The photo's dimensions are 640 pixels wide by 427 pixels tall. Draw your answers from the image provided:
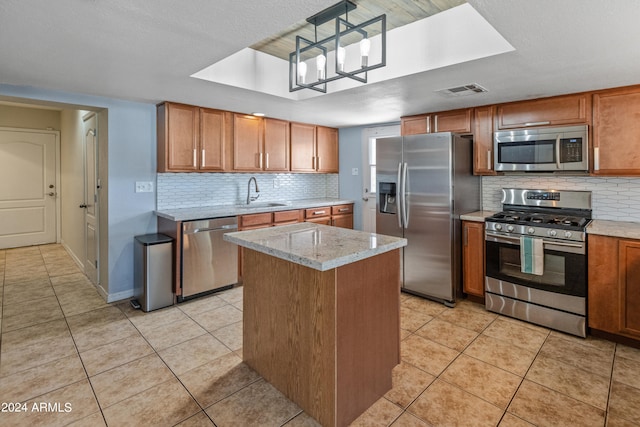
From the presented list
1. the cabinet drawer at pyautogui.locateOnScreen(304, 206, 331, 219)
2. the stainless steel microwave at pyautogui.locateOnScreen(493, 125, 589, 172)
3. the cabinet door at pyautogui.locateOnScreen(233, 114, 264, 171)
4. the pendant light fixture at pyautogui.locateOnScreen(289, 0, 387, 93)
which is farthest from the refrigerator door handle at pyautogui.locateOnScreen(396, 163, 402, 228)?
the cabinet door at pyautogui.locateOnScreen(233, 114, 264, 171)

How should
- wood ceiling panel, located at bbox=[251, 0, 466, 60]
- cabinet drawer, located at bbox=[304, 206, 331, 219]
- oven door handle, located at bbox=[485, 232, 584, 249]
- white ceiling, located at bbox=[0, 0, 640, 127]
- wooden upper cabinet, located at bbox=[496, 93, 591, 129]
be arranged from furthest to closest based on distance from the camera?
cabinet drawer, located at bbox=[304, 206, 331, 219] → wooden upper cabinet, located at bbox=[496, 93, 591, 129] → oven door handle, located at bbox=[485, 232, 584, 249] → wood ceiling panel, located at bbox=[251, 0, 466, 60] → white ceiling, located at bbox=[0, 0, 640, 127]

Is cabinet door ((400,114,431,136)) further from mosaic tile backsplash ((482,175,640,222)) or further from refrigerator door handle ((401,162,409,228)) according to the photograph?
mosaic tile backsplash ((482,175,640,222))

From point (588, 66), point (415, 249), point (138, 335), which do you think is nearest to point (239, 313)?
point (138, 335)

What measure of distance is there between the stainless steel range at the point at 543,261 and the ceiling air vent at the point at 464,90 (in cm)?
122

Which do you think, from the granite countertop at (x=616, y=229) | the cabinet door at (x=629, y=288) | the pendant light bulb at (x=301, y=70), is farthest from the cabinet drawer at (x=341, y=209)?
the cabinet door at (x=629, y=288)

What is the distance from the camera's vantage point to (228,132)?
13.3 ft

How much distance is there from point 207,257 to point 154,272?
0.54m

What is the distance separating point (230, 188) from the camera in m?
4.46

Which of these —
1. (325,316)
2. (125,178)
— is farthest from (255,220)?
(325,316)

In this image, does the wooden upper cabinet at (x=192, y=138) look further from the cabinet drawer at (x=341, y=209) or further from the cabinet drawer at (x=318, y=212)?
the cabinet drawer at (x=341, y=209)

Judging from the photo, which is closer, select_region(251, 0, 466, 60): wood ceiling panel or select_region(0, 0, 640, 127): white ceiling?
select_region(0, 0, 640, 127): white ceiling

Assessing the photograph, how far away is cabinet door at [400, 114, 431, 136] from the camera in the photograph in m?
4.02

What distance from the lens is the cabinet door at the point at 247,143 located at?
4.14 m

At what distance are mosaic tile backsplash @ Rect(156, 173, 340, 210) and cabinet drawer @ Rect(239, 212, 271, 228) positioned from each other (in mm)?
675
